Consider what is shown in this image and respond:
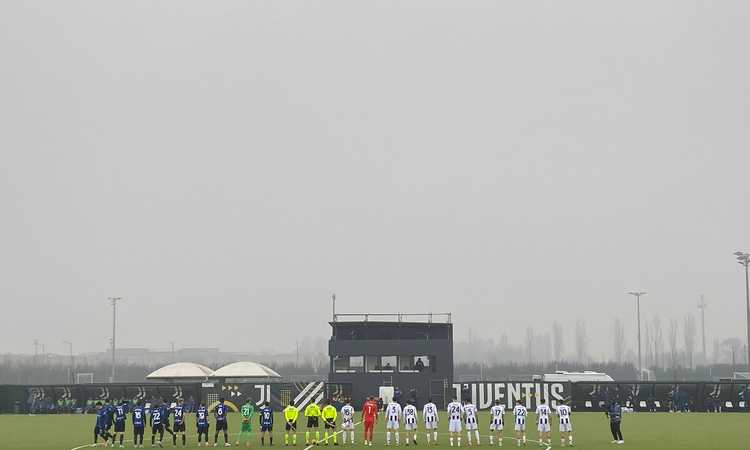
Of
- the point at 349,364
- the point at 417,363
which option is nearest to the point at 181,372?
the point at 349,364

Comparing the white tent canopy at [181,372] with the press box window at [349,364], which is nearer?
the press box window at [349,364]

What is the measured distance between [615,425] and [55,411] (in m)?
48.9

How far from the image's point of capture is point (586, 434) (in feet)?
153

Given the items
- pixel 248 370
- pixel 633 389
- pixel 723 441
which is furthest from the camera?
pixel 248 370

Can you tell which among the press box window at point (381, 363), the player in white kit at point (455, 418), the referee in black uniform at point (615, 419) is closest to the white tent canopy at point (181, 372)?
the press box window at point (381, 363)

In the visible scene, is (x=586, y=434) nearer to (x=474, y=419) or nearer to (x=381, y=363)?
(x=474, y=419)

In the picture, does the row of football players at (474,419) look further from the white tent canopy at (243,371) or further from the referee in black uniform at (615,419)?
the white tent canopy at (243,371)

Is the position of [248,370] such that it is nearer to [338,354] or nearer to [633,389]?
[338,354]

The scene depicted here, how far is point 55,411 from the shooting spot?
245 ft

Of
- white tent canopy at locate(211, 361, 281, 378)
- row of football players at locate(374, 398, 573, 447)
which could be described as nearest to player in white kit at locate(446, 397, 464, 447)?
row of football players at locate(374, 398, 573, 447)

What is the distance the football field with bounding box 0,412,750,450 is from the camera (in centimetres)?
3969

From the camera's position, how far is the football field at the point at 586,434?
39688 millimetres

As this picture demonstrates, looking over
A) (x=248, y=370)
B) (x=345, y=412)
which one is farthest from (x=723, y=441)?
(x=248, y=370)

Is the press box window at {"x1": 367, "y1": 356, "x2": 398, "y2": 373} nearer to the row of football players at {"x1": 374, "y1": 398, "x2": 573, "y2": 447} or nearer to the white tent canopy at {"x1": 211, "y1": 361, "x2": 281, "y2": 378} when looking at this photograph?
the white tent canopy at {"x1": 211, "y1": 361, "x2": 281, "y2": 378}
